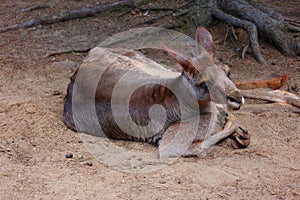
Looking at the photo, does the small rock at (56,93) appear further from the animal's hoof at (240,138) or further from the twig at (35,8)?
the twig at (35,8)

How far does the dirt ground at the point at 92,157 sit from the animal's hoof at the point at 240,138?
0.06 metres

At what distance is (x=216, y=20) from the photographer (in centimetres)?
727

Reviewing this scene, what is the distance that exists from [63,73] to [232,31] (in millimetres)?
2259

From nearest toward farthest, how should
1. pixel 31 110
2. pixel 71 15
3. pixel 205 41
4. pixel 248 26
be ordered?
pixel 205 41
pixel 31 110
pixel 248 26
pixel 71 15

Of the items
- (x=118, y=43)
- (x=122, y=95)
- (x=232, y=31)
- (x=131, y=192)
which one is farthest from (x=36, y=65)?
(x=131, y=192)

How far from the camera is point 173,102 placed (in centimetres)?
485

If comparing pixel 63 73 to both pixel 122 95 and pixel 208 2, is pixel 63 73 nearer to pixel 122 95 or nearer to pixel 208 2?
pixel 122 95

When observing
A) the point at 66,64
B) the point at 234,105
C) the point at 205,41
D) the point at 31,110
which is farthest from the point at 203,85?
the point at 66,64

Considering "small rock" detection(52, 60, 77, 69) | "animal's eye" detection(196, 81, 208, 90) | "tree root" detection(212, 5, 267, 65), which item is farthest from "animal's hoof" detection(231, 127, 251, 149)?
"small rock" detection(52, 60, 77, 69)

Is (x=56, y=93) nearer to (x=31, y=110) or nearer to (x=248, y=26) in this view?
(x=31, y=110)

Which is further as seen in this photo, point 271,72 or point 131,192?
point 271,72

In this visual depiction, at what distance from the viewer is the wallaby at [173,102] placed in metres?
4.61

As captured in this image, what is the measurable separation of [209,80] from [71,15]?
13.1 ft

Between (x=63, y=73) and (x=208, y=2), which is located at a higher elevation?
(x=208, y=2)
